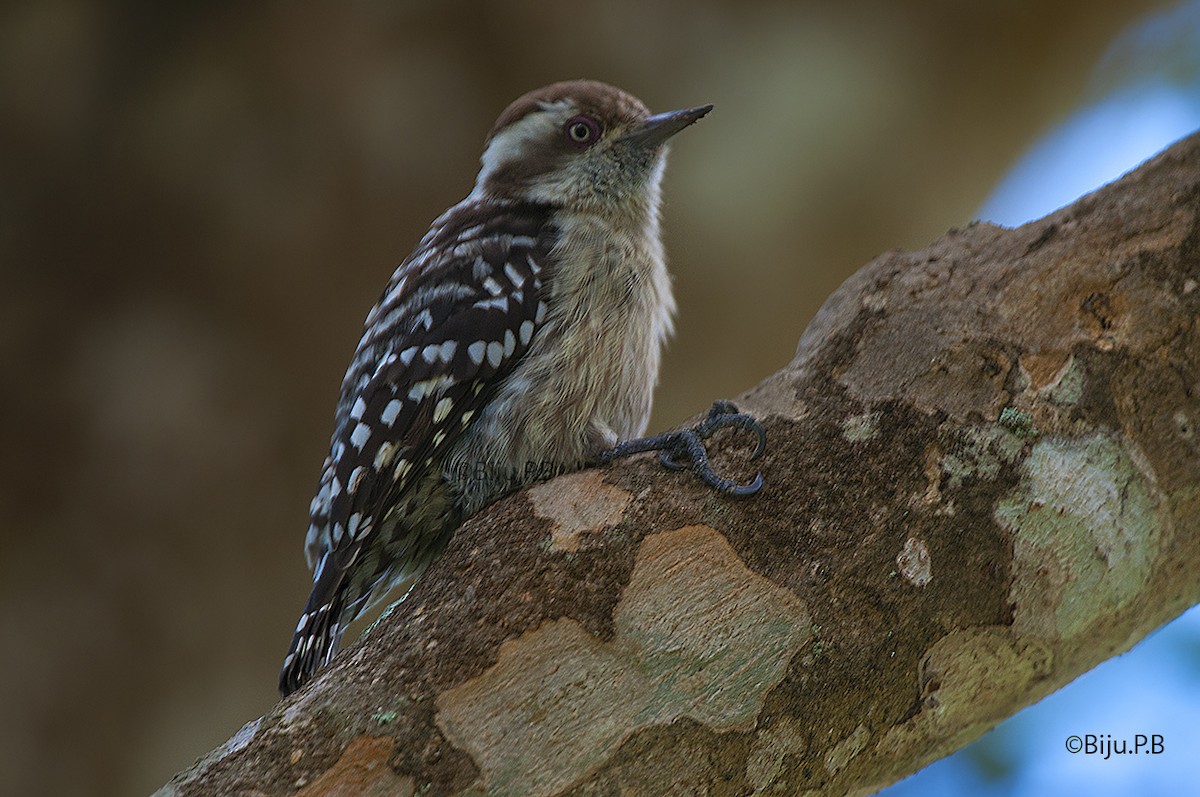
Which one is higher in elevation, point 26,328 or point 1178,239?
point 26,328

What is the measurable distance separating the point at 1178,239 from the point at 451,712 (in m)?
1.44

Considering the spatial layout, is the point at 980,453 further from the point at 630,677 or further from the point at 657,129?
the point at 657,129

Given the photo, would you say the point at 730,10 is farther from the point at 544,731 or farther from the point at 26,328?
the point at 544,731

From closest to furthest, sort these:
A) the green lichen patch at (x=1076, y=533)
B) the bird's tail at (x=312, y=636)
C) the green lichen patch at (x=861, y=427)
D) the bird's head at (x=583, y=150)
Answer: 1. the green lichen patch at (x=1076, y=533)
2. the green lichen patch at (x=861, y=427)
3. the bird's tail at (x=312, y=636)
4. the bird's head at (x=583, y=150)

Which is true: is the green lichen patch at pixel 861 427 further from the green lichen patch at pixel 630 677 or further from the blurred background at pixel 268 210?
the blurred background at pixel 268 210

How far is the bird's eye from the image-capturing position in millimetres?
Answer: 2666

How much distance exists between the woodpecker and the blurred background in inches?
37.8

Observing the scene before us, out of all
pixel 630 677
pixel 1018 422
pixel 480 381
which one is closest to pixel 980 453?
pixel 1018 422

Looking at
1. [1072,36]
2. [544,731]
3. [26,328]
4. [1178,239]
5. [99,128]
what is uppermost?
[99,128]

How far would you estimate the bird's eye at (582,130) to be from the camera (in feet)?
8.75

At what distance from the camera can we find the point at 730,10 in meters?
3.69

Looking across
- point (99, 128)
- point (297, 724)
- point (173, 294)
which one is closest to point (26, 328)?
point (173, 294)

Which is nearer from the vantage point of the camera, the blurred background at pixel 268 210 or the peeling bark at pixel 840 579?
the peeling bark at pixel 840 579

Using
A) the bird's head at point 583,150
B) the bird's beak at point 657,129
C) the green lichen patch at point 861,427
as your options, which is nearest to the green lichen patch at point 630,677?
the green lichen patch at point 861,427
